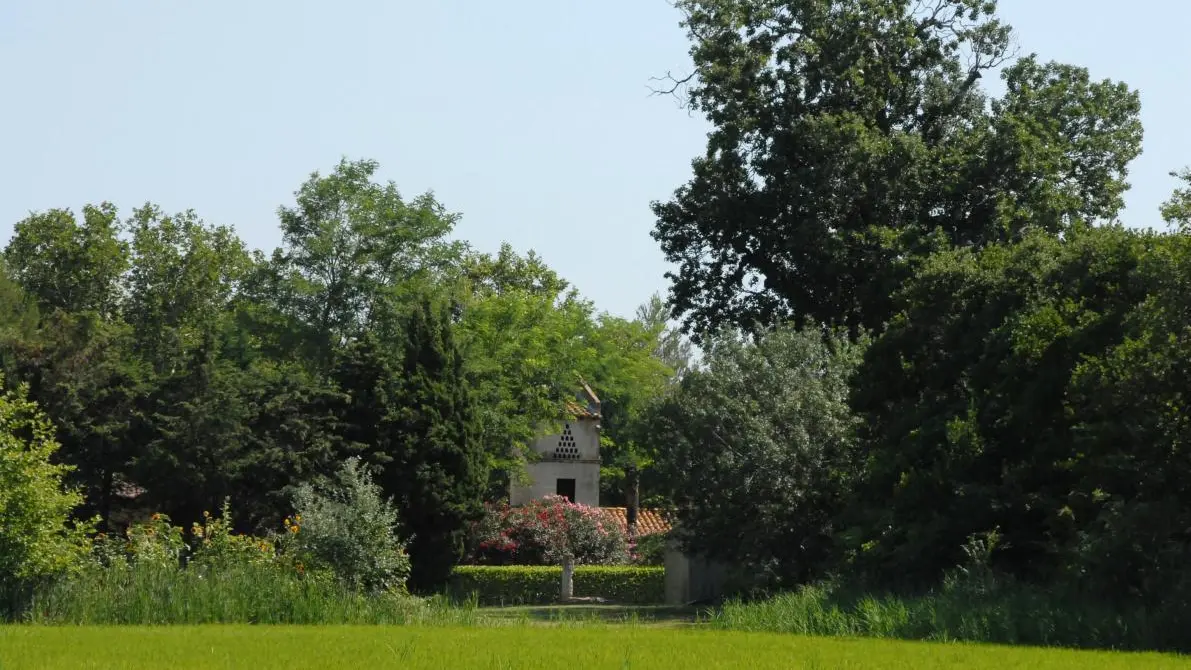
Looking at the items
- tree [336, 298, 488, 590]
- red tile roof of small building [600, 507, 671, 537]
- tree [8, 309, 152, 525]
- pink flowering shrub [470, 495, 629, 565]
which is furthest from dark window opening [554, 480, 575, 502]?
tree [8, 309, 152, 525]

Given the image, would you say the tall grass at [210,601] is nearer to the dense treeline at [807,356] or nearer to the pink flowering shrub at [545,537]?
the dense treeline at [807,356]

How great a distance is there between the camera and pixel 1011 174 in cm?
3681

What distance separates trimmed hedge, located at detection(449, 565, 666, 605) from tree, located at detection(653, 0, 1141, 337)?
296 inches

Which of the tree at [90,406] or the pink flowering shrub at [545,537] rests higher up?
the tree at [90,406]

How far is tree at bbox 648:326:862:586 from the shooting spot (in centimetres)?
2927

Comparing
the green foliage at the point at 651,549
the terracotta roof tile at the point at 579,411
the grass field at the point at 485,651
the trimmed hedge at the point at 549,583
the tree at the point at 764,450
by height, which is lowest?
the grass field at the point at 485,651

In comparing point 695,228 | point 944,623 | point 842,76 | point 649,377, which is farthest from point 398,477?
point 649,377

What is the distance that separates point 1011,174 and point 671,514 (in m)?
13.2

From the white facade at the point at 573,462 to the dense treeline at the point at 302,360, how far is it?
9.59 ft

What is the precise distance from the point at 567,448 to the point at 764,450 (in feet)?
96.1

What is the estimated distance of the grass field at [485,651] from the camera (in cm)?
1552

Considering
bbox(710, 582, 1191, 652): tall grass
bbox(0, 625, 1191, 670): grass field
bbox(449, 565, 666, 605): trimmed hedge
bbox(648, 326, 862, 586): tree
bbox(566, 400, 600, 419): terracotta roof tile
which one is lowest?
bbox(0, 625, 1191, 670): grass field

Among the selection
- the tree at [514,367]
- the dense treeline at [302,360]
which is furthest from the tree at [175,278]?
the tree at [514,367]

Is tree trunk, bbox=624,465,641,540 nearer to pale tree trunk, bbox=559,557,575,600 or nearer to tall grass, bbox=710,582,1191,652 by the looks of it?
pale tree trunk, bbox=559,557,575,600
